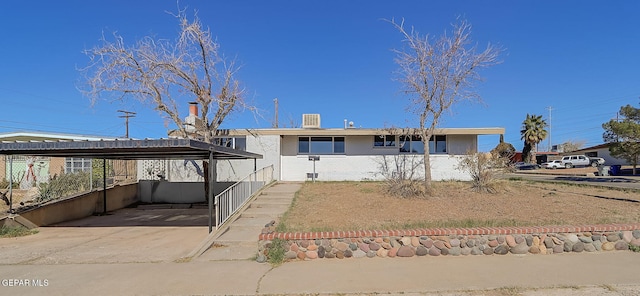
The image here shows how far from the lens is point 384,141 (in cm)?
1752

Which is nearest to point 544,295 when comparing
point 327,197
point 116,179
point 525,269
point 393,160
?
point 525,269

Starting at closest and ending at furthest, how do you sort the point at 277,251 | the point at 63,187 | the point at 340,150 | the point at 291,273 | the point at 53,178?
1. the point at 291,273
2. the point at 277,251
3. the point at 63,187
4. the point at 53,178
5. the point at 340,150

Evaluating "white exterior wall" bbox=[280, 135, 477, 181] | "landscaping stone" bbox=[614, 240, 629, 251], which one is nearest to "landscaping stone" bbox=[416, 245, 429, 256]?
"landscaping stone" bbox=[614, 240, 629, 251]

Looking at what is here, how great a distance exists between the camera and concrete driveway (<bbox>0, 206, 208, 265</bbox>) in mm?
6633

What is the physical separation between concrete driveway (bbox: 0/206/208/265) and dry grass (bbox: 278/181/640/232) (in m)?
2.43

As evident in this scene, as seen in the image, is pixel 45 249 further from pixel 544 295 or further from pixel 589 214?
pixel 589 214

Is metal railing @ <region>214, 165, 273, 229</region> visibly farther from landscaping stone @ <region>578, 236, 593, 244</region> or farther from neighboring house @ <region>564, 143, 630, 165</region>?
neighboring house @ <region>564, 143, 630, 165</region>

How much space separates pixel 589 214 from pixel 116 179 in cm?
1670

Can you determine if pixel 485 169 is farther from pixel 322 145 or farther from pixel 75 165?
pixel 75 165

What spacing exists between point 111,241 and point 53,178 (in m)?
9.27

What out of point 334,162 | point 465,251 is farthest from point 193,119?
point 465,251

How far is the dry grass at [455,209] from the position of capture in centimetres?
736

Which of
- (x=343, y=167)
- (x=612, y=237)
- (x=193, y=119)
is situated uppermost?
(x=193, y=119)

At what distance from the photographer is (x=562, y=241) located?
6.44 m
